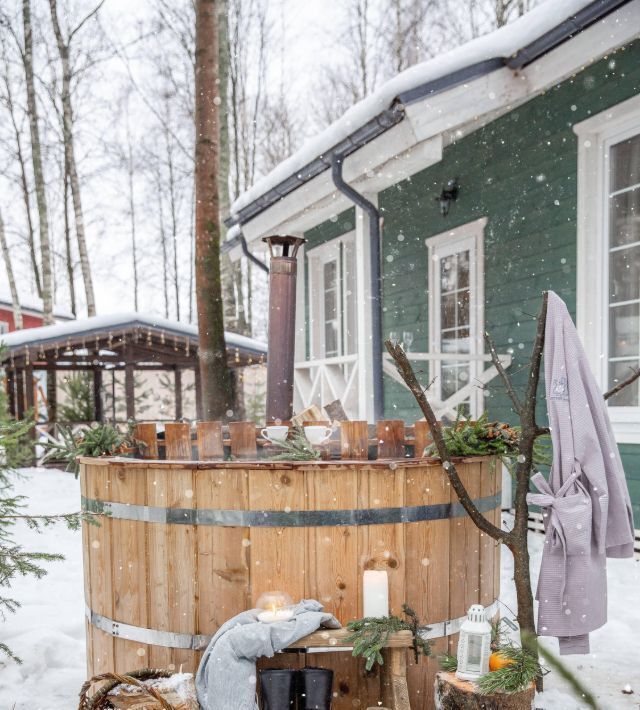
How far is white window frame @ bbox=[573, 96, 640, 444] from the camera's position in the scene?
15.8 ft

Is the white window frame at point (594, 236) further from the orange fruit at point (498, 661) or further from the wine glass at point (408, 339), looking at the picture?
the orange fruit at point (498, 661)

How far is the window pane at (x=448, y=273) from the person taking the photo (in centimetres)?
676

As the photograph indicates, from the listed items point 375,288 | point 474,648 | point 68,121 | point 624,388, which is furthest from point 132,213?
point 474,648

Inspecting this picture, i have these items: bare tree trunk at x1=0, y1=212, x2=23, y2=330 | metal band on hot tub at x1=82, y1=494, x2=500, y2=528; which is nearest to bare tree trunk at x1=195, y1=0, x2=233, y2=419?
metal band on hot tub at x1=82, y1=494, x2=500, y2=528

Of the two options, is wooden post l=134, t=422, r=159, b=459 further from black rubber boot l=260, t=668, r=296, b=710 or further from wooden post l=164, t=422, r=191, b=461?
black rubber boot l=260, t=668, r=296, b=710

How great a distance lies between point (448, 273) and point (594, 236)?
2041 mm

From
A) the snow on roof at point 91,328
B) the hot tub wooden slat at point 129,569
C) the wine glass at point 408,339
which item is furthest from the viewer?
the snow on roof at point 91,328

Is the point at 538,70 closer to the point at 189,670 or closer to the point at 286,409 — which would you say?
the point at 286,409

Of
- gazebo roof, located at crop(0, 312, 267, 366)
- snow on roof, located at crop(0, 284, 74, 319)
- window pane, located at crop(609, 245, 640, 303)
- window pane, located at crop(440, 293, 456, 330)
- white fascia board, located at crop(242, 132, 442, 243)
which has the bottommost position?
gazebo roof, located at crop(0, 312, 267, 366)

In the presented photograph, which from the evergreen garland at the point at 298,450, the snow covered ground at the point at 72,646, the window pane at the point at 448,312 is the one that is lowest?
the snow covered ground at the point at 72,646

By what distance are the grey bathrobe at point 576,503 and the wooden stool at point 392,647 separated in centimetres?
48

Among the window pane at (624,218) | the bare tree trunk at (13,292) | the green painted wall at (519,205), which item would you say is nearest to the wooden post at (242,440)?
the green painted wall at (519,205)

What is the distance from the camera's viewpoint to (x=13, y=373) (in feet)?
37.7

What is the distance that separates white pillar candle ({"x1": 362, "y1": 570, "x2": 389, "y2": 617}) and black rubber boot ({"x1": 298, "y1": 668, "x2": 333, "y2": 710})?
251 millimetres
